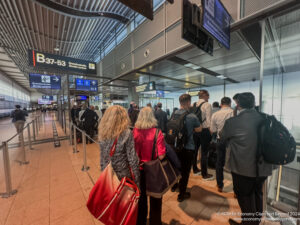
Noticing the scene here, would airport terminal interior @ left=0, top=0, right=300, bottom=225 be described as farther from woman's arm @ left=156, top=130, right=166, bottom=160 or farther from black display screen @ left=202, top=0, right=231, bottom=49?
woman's arm @ left=156, top=130, right=166, bottom=160

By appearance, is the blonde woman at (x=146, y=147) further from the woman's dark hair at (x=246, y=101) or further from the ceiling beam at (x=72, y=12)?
the ceiling beam at (x=72, y=12)

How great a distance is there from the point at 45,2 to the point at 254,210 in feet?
27.2

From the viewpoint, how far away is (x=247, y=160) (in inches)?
55.1

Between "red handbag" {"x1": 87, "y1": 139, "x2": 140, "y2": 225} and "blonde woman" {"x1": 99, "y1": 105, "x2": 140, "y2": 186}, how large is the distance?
0.16m

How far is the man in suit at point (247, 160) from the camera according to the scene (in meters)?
1.38

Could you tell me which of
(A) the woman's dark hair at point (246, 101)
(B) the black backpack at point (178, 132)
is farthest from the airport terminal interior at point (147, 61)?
(A) the woman's dark hair at point (246, 101)

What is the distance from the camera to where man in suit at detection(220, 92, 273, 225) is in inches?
54.4

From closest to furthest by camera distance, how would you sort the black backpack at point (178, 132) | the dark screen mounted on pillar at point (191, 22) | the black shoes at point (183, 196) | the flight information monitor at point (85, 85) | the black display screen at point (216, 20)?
the black backpack at point (178, 132)
the black display screen at point (216, 20)
the dark screen mounted on pillar at point (191, 22)
the black shoes at point (183, 196)
the flight information monitor at point (85, 85)

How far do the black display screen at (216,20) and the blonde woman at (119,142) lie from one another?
2.01m

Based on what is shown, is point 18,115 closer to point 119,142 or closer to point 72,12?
point 72,12

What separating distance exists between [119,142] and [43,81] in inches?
398

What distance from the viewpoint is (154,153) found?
147 cm

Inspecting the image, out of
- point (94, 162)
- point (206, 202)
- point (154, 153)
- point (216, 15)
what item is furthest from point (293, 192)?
point (94, 162)

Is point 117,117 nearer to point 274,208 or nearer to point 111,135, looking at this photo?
point 111,135
